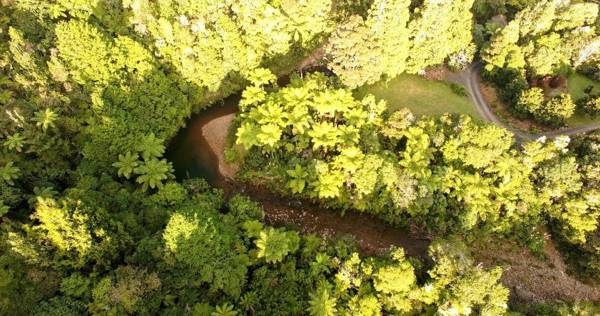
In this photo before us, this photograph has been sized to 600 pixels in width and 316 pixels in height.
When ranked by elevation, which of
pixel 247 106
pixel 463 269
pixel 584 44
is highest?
pixel 584 44

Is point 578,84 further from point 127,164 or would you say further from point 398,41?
point 127,164

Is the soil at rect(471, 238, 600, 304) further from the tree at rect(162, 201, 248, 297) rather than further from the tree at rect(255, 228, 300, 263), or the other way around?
the tree at rect(162, 201, 248, 297)

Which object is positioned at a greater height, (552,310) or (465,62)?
(465,62)

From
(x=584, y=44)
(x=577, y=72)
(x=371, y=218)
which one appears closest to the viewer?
(x=371, y=218)

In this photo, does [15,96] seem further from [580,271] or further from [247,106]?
[580,271]

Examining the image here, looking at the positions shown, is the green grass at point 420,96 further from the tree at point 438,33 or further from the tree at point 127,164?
the tree at point 127,164

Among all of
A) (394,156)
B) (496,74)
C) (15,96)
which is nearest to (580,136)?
(496,74)
